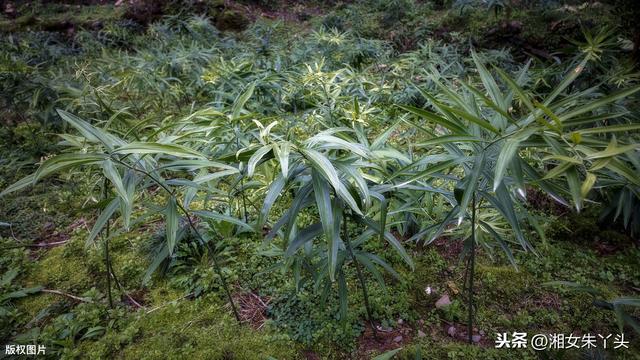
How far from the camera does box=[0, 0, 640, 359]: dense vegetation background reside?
1.16m

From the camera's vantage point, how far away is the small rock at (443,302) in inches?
71.3

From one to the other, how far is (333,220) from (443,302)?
1000 millimetres

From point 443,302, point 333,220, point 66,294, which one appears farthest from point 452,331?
point 66,294

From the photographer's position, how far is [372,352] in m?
1.59

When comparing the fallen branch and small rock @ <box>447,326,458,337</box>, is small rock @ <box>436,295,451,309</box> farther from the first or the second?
the fallen branch

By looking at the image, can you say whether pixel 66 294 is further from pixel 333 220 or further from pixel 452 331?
pixel 452 331

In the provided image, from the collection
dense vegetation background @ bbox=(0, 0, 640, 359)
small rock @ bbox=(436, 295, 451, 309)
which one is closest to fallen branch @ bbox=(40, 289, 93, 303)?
dense vegetation background @ bbox=(0, 0, 640, 359)

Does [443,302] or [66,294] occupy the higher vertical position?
[443,302]

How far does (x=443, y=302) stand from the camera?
5.99ft

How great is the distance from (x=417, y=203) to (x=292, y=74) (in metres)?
2.17

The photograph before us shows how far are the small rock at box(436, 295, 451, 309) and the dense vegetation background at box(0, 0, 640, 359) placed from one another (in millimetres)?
13

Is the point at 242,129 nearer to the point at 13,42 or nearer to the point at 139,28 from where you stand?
the point at 13,42

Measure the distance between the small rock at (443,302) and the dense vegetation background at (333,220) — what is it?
1cm

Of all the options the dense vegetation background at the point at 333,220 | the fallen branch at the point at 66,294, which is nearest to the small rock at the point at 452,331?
the dense vegetation background at the point at 333,220
